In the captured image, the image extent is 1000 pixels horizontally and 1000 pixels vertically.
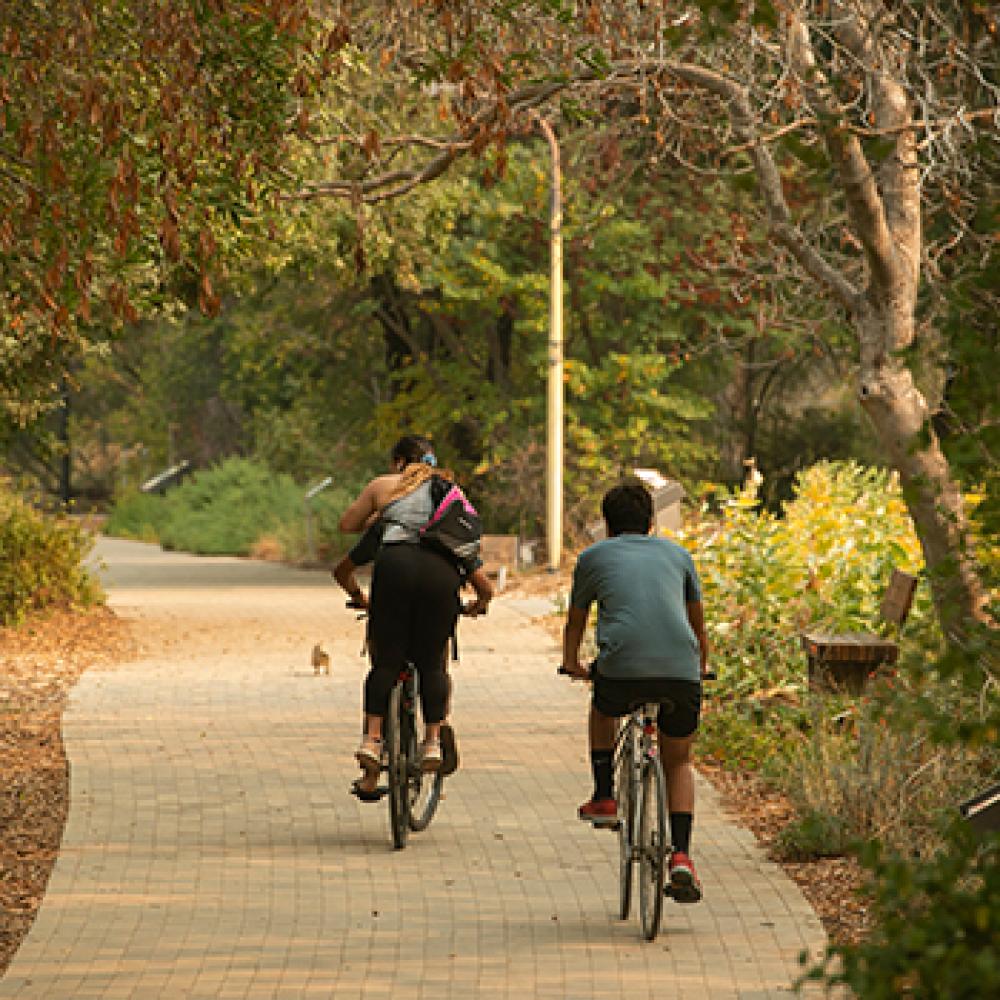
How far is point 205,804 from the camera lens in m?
10.7

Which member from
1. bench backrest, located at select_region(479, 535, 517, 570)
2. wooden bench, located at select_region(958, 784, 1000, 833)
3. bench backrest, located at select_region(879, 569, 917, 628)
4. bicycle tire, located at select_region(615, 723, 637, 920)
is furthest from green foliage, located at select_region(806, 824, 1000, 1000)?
bench backrest, located at select_region(479, 535, 517, 570)

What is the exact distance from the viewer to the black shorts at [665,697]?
7.72m

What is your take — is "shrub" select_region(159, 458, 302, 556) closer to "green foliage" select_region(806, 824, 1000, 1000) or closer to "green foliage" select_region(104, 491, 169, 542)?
"green foliage" select_region(104, 491, 169, 542)

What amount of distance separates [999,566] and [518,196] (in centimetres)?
Result: 2348

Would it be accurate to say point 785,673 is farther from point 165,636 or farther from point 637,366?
point 637,366

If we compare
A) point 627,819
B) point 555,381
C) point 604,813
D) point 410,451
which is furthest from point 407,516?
point 555,381

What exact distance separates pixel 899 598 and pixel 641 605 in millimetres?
4115

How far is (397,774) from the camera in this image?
30.8 feet

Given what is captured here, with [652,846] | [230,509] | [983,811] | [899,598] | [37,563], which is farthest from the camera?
[230,509]

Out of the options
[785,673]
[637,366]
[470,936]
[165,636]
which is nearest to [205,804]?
[470,936]

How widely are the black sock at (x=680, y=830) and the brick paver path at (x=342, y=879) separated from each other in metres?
0.35

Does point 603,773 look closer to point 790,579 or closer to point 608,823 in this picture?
point 608,823

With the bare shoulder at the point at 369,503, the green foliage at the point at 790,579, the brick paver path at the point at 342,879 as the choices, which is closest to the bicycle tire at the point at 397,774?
the brick paver path at the point at 342,879

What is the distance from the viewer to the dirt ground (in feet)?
27.3
